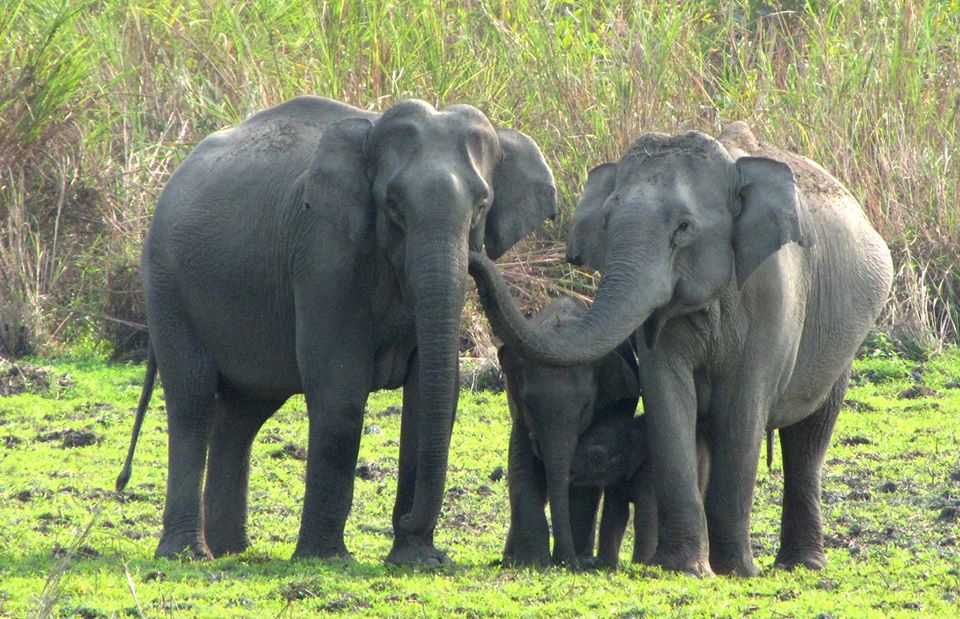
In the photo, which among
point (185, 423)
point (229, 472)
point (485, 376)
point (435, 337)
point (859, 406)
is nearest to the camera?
point (435, 337)

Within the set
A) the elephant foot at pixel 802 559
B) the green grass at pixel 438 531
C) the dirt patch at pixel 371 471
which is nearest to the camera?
the green grass at pixel 438 531

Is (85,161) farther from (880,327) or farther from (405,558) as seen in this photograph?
(405,558)

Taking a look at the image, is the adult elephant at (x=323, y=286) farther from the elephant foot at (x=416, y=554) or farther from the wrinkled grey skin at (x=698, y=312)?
the wrinkled grey skin at (x=698, y=312)

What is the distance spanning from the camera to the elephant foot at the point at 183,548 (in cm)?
826

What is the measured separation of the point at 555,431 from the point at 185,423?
6.09 feet

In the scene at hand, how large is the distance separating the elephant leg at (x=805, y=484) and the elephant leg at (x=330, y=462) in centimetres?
208

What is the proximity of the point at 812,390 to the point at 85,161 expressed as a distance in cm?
809

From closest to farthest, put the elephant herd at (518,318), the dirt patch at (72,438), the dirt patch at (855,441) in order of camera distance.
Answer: the elephant herd at (518,318) → the dirt patch at (72,438) → the dirt patch at (855,441)

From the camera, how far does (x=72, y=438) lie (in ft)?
36.7

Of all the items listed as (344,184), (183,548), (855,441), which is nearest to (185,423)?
(183,548)

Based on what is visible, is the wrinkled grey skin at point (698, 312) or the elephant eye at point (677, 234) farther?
the elephant eye at point (677, 234)

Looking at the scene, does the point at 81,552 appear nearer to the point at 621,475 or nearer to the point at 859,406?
the point at 621,475

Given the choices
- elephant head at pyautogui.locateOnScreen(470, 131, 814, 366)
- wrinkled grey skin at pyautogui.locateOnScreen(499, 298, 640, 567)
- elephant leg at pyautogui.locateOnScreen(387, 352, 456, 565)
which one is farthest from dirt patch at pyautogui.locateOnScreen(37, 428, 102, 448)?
elephant head at pyautogui.locateOnScreen(470, 131, 814, 366)

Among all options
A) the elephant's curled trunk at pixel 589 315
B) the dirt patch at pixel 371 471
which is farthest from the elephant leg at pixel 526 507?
the dirt patch at pixel 371 471
